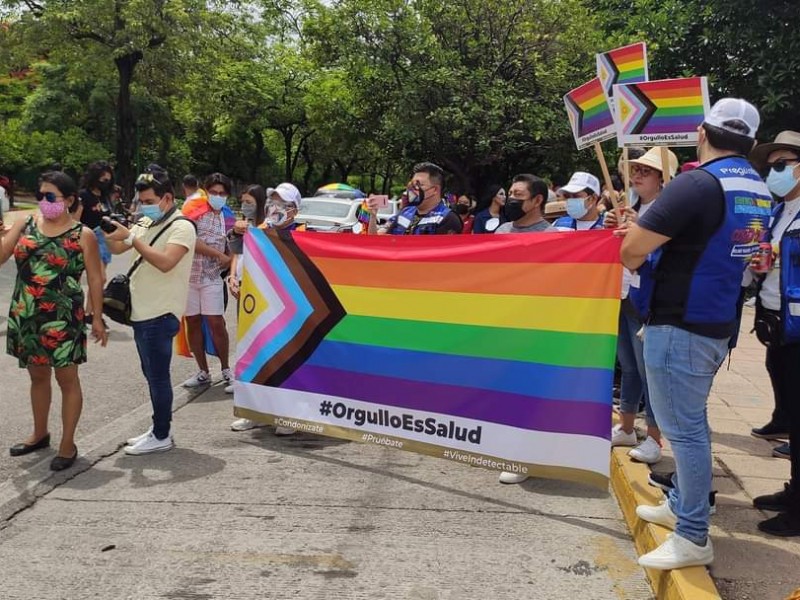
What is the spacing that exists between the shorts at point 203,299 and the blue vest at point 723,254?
4.13m

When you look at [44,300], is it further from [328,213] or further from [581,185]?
[328,213]

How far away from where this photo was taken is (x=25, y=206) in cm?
3541

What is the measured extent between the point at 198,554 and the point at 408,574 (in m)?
1.00

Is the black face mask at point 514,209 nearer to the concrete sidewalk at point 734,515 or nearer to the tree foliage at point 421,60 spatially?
the concrete sidewalk at point 734,515

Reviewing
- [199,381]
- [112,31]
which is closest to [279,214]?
[199,381]

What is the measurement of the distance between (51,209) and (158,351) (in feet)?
3.50

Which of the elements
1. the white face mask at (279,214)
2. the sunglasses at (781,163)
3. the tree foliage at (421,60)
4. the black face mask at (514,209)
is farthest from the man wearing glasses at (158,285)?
Result: the tree foliage at (421,60)

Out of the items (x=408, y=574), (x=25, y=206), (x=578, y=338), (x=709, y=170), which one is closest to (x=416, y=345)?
(x=578, y=338)

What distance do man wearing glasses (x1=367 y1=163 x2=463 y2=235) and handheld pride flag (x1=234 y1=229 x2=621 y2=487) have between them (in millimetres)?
692

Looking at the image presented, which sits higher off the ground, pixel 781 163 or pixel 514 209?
pixel 781 163

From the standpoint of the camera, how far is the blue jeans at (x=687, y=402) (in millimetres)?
2984

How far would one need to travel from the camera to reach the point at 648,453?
4.38m

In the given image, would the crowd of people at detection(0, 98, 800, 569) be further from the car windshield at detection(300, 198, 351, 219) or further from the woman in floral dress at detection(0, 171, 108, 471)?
the car windshield at detection(300, 198, 351, 219)

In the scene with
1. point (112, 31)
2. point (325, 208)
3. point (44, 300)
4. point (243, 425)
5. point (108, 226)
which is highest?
point (112, 31)
